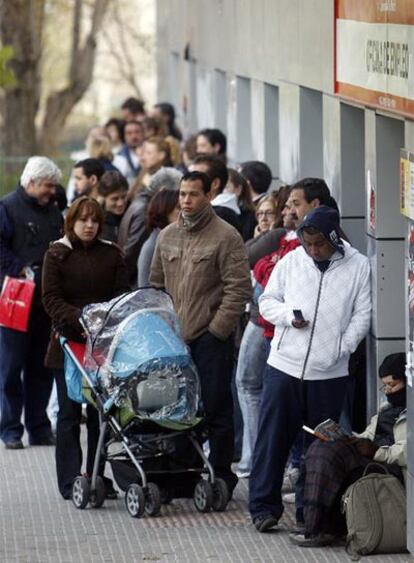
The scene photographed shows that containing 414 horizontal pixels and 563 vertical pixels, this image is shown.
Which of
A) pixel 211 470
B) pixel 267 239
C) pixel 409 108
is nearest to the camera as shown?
pixel 409 108

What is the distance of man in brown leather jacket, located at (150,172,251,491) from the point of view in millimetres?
10273

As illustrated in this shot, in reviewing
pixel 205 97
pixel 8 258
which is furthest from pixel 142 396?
pixel 205 97

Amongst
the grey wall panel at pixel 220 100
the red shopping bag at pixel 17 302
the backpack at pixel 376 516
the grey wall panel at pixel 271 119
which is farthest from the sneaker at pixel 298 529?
the grey wall panel at pixel 220 100

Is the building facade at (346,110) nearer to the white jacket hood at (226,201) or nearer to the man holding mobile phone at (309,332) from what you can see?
the man holding mobile phone at (309,332)

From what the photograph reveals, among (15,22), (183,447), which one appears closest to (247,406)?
(183,447)

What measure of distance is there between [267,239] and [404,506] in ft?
7.40

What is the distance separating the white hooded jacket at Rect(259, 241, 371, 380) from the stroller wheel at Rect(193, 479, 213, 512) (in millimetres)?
970

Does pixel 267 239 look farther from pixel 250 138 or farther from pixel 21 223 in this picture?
pixel 250 138

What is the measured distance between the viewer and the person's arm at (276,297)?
965 centimetres

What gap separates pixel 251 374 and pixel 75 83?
79.8 ft

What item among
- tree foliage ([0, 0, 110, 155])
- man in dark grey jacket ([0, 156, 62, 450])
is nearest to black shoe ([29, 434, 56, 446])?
man in dark grey jacket ([0, 156, 62, 450])

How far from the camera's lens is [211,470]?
1021cm

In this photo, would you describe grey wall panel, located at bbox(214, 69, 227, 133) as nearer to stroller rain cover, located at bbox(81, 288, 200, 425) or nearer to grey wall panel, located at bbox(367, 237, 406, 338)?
grey wall panel, located at bbox(367, 237, 406, 338)

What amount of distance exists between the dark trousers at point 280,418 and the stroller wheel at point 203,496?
43 centimetres
